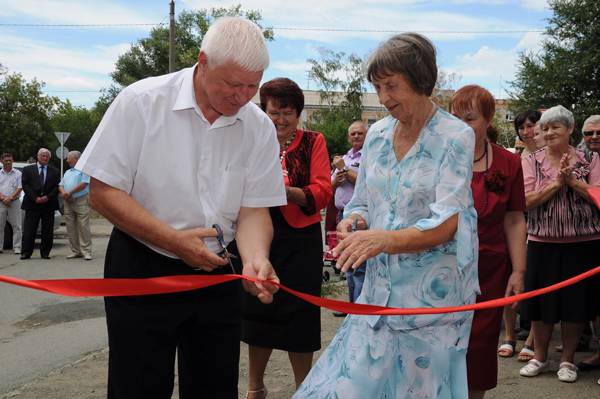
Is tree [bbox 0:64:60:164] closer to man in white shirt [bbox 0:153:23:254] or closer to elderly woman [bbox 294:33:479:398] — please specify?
man in white shirt [bbox 0:153:23:254]

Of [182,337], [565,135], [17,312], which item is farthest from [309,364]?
[17,312]

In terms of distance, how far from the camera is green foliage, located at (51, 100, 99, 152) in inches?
2074

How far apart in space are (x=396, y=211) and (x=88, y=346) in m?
3.91

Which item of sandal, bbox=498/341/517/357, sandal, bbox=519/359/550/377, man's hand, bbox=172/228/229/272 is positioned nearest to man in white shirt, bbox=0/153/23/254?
sandal, bbox=498/341/517/357

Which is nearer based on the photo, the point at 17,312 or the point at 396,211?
the point at 396,211

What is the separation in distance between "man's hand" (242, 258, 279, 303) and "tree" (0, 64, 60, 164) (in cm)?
4151

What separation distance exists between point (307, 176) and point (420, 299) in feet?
6.00

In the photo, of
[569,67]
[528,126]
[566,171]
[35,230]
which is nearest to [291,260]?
[566,171]

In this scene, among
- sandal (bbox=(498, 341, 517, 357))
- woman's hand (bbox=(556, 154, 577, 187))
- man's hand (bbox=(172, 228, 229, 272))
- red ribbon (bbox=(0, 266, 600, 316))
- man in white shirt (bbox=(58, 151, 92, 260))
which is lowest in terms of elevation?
sandal (bbox=(498, 341, 517, 357))

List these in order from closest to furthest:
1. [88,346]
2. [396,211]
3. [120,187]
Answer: [120,187] → [396,211] → [88,346]

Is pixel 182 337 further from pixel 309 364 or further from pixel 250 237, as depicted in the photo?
pixel 309 364

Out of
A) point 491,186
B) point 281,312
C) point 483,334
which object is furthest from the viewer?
point 281,312

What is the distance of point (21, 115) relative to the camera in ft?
129

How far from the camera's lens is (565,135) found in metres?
4.73
